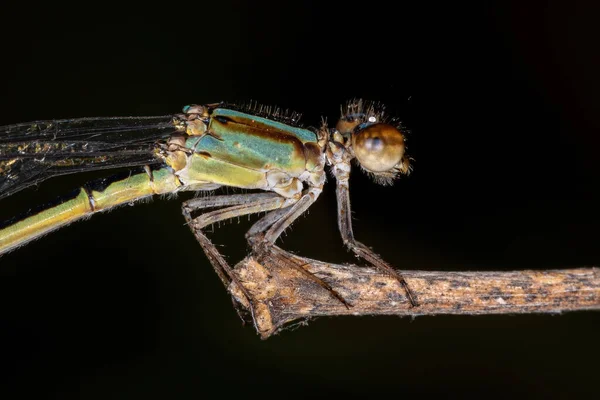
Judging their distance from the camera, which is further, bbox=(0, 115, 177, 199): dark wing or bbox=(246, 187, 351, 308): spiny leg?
bbox=(0, 115, 177, 199): dark wing

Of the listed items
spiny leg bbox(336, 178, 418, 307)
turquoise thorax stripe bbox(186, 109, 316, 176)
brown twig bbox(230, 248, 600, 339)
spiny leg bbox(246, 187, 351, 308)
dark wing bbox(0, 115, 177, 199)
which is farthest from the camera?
dark wing bbox(0, 115, 177, 199)

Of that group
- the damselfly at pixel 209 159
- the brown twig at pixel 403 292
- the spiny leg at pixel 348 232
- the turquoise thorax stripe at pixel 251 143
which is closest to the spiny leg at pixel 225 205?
the damselfly at pixel 209 159

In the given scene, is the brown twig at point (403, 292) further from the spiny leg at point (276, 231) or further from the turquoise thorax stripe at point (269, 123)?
the turquoise thorax stripe at point (269, 123)

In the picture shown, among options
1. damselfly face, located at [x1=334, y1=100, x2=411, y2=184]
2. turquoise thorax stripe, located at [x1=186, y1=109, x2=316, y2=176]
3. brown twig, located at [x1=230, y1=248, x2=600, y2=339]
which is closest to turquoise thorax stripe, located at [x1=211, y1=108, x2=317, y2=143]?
turquoise thorax stripe, located at [x1=186, y1=109, x2=316, y2=176]

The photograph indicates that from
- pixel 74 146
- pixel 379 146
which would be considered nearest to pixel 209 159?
pixel 74 146

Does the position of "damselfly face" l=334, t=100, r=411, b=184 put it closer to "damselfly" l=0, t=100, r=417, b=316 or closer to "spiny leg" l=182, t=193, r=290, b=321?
"damselfly" l=0, t=100, r=417, b=316

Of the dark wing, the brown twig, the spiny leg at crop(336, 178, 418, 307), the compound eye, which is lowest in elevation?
the brown twig

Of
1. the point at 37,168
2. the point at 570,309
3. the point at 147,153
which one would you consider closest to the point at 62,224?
the point at 37,168
